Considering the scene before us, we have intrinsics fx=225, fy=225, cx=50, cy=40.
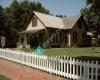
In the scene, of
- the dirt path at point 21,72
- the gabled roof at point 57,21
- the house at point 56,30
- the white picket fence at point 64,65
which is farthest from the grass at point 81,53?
the gabled roof at point 57,21

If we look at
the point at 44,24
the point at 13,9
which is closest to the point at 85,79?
the point at 44,24

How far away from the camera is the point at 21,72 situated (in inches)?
501

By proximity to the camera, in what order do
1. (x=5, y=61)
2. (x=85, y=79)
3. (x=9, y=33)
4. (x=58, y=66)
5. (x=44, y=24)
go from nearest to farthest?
1. (x=85, y=79)
2. (x=58, y=66)
3. (x=5, y=61)
4. (x=44, y=24)
5. (x=9, y=33)

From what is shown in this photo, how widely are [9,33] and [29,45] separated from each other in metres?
11.6

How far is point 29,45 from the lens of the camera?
1521 inches

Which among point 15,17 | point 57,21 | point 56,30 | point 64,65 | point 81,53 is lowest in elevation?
point 81,53

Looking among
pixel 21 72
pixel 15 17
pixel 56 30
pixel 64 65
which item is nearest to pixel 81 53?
pixel 21 72

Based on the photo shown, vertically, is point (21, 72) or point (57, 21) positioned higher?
point (57, 21)

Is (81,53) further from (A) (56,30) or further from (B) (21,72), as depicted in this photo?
(A) (56,30)

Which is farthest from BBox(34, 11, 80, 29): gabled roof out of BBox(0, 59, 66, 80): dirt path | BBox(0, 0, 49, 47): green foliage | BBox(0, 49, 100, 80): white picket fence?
BBox(0, 49, 100, 80): white picket fence

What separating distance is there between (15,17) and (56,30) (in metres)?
26.6

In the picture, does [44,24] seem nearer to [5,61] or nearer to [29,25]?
[29,25]

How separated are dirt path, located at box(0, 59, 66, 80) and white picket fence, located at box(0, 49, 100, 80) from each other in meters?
0.24

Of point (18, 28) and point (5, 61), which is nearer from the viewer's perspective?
point (5, 61)
